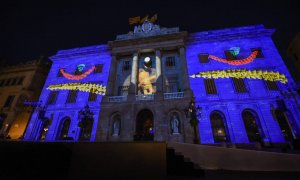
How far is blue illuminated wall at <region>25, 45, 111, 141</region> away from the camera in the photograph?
67.8 feet

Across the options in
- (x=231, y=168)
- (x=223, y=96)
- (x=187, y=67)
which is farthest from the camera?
(x=187, y=67)

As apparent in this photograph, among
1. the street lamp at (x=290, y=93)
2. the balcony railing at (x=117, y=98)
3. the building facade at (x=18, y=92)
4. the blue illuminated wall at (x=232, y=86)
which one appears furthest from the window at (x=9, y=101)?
the street lamp at (x=290, y=93)

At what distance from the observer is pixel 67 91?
2319 centimetres

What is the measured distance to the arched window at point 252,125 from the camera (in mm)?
16125

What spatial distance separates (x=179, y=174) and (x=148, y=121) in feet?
42.0

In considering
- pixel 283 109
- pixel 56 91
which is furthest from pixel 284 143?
pixel 56 91

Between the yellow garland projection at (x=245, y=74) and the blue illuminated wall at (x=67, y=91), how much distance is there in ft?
46.1

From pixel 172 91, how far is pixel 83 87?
43.4ft

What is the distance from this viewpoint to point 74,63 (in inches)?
1011

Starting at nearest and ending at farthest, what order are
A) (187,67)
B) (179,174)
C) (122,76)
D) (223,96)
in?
1. (179,174)
2. (223,96)
3. (187,67)
4. (122,76)

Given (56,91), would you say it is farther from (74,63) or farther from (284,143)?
(284,143)

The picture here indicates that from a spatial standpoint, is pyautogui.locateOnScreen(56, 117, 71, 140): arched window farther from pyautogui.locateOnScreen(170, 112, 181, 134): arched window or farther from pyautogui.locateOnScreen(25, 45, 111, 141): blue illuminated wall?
pyautogui.locateOnScreen(170, 112, 181, 134): arched window

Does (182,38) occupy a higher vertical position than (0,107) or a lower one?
higher

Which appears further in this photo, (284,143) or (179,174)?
(284,143)
